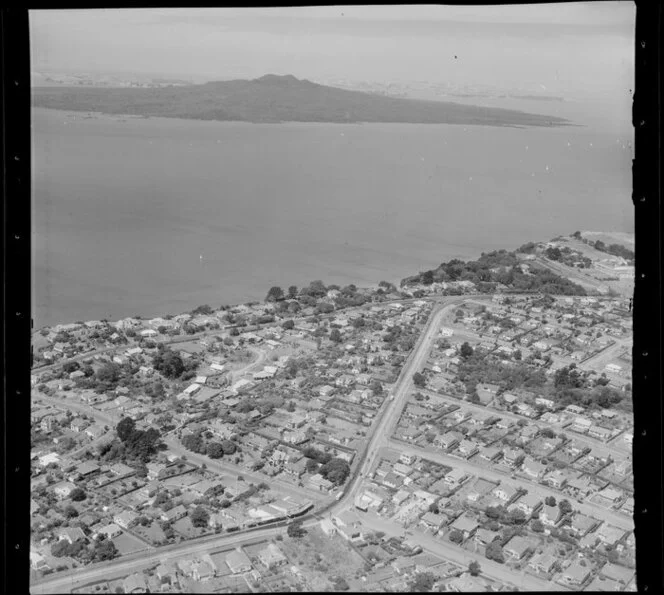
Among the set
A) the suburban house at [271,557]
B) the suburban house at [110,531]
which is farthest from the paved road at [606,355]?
the suburban house at [110,531]

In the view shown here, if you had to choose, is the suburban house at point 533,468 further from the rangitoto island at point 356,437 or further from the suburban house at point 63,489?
the suburban house at point 63,489

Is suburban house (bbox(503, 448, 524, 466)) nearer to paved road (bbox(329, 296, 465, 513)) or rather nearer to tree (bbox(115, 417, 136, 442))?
paved road (bbox(329, 296, 465, 513))

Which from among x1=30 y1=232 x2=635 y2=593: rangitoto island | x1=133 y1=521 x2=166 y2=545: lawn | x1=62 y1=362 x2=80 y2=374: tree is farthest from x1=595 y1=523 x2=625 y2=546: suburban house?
x1=62 y1=362 x2=80 y2=374: tree

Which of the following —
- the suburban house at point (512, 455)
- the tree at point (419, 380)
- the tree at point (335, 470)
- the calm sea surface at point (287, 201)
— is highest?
the calm sea surface at point (287, 201)

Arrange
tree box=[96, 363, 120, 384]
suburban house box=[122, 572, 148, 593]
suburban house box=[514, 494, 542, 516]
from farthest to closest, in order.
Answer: tree box=[96, 363, 120, 384] < suburban house box=[514, 494, 542, 516] < suburban house box=[122, 572, 148, 593]

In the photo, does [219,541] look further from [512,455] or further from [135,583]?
[512,455]
